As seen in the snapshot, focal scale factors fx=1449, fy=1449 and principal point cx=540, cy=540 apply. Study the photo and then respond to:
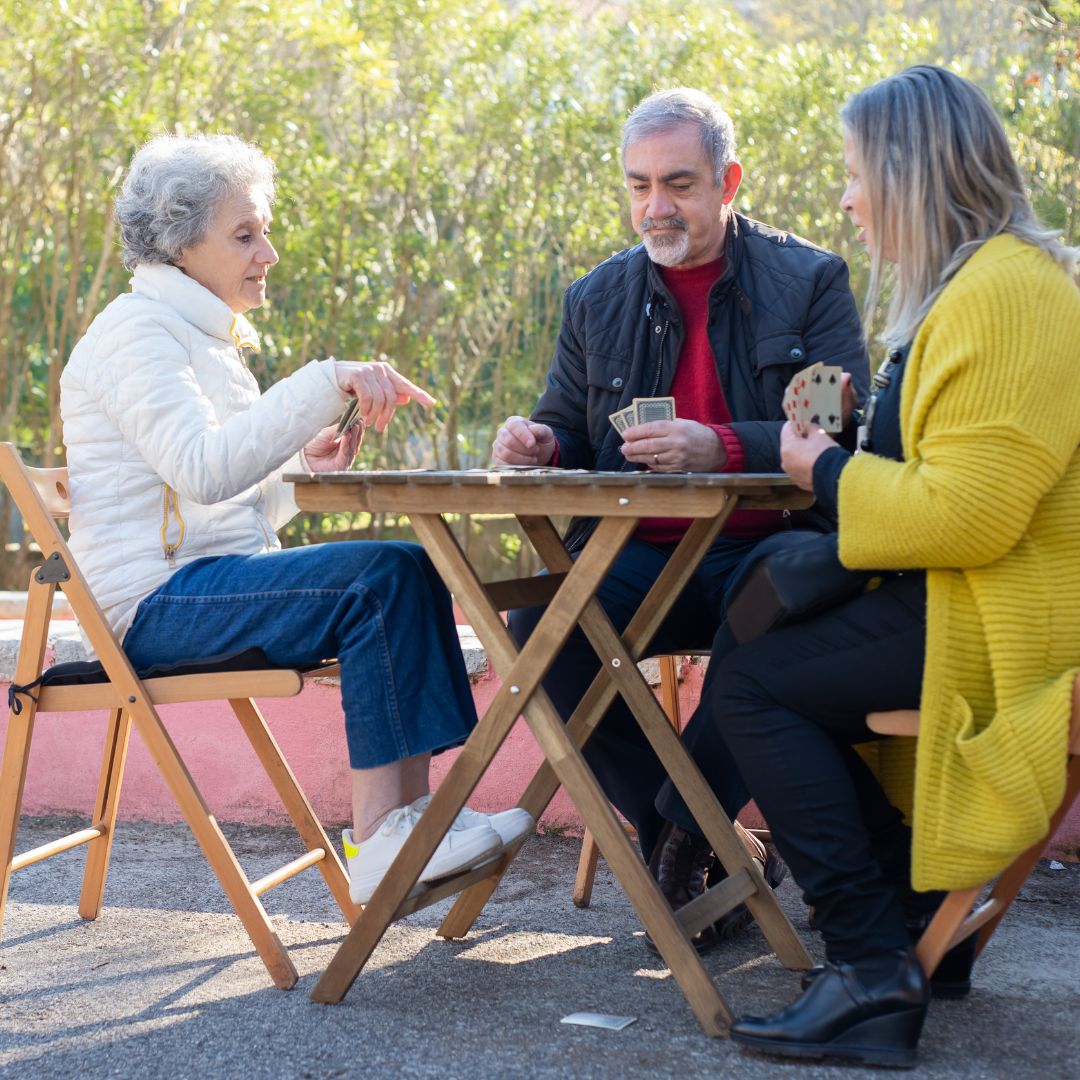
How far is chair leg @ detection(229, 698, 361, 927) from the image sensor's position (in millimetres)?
3064

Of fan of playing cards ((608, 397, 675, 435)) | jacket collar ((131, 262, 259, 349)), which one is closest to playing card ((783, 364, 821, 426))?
fan of playing cards ((608, 397, 675, 435))

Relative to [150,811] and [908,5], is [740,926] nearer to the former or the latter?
[150,811]

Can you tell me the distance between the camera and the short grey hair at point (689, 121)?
328 cm

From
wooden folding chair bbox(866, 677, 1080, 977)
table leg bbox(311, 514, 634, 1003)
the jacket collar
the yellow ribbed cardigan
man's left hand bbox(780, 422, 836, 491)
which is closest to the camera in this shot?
the yellow ribbed cardigan

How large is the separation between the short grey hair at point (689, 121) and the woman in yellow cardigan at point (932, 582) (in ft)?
2.74

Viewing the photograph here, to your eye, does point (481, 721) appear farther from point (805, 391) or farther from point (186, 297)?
point (186, 297)

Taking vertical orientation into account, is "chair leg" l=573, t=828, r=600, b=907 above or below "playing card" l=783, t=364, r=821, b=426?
below

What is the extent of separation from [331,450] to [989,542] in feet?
5.03

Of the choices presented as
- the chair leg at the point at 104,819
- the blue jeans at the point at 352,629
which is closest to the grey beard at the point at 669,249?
the blue jeans at the point at 352,629

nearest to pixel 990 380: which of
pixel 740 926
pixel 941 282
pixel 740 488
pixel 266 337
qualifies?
pixel 941 282

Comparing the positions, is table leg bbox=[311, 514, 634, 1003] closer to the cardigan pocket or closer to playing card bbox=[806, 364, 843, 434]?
playing card bbox=[806, 364, 843, 434]

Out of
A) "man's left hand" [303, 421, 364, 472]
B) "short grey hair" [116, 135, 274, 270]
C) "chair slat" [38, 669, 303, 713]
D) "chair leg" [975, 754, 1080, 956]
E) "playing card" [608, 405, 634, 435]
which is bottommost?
"chair leg" [975, 754, 1080, 956]

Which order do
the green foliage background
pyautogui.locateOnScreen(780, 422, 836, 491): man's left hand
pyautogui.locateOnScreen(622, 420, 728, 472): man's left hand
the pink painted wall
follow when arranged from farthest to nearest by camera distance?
the green foliage background < the pink painted wall < pyautogui.locateOnScreen(622, 420, 728, 472): man's left hand < pyautogui.locateOnScreen(780, 422, 836, 491): man's left hand

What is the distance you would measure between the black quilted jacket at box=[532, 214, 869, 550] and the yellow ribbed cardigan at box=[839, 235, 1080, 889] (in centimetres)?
83
